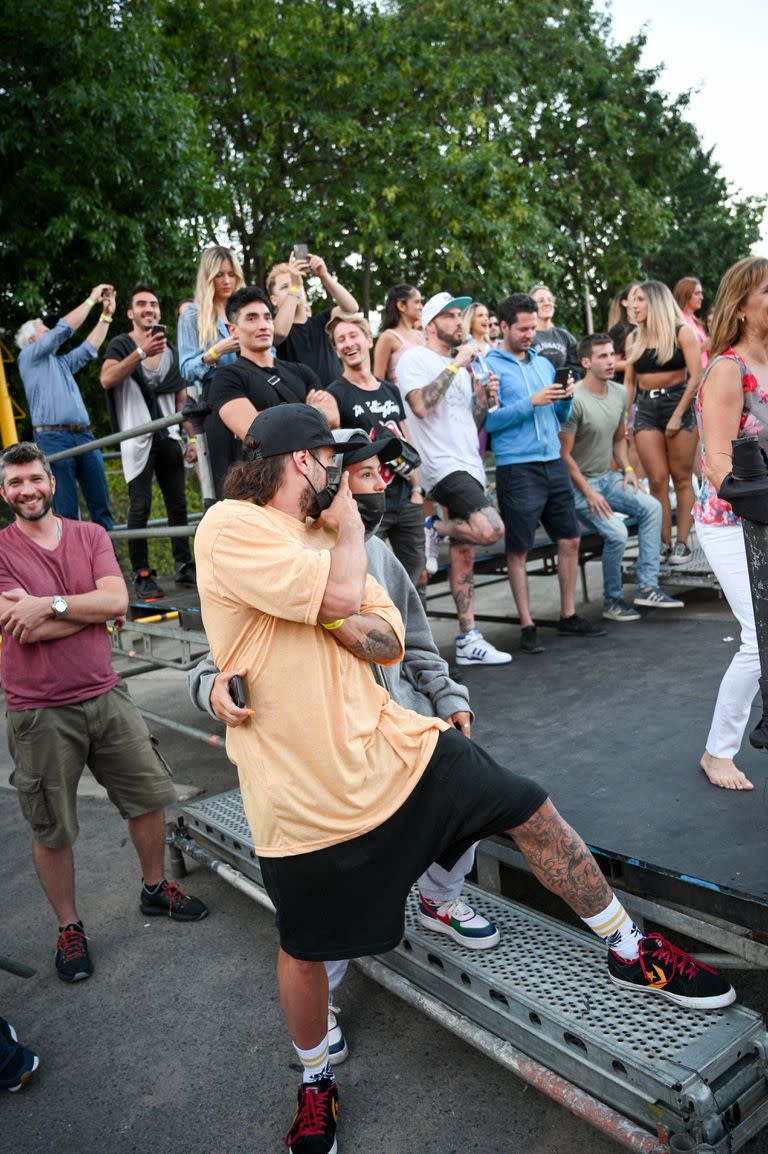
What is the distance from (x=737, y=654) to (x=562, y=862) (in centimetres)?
123

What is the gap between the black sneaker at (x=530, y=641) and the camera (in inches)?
229

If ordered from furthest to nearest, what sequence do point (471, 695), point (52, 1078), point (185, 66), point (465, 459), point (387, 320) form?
point (185, 66) → point (387, 320) → point (465, 459) → point (471, 695) → point (52, 1078)

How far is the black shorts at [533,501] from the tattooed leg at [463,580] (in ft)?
0.96

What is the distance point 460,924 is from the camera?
9.64ft

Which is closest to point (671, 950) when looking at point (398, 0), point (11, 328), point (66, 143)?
point (66, 143)

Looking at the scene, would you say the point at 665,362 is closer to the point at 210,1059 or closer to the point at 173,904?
the point at 173,904

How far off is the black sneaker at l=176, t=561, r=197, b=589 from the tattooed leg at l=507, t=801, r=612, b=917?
4.66m

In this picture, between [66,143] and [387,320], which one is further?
[66,143]

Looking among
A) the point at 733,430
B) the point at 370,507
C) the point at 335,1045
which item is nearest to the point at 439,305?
the point at 733,430

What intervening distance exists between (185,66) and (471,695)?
13.9 meters

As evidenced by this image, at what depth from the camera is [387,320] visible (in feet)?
21.6

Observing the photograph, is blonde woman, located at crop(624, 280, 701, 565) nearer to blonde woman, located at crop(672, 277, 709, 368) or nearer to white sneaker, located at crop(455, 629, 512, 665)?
blonde woman, located at crop(672, 277, 709, 368)

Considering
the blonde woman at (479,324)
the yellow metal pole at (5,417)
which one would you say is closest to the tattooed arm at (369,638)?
the blonde woman at (479,324)

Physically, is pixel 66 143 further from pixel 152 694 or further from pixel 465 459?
pixel 465 459
